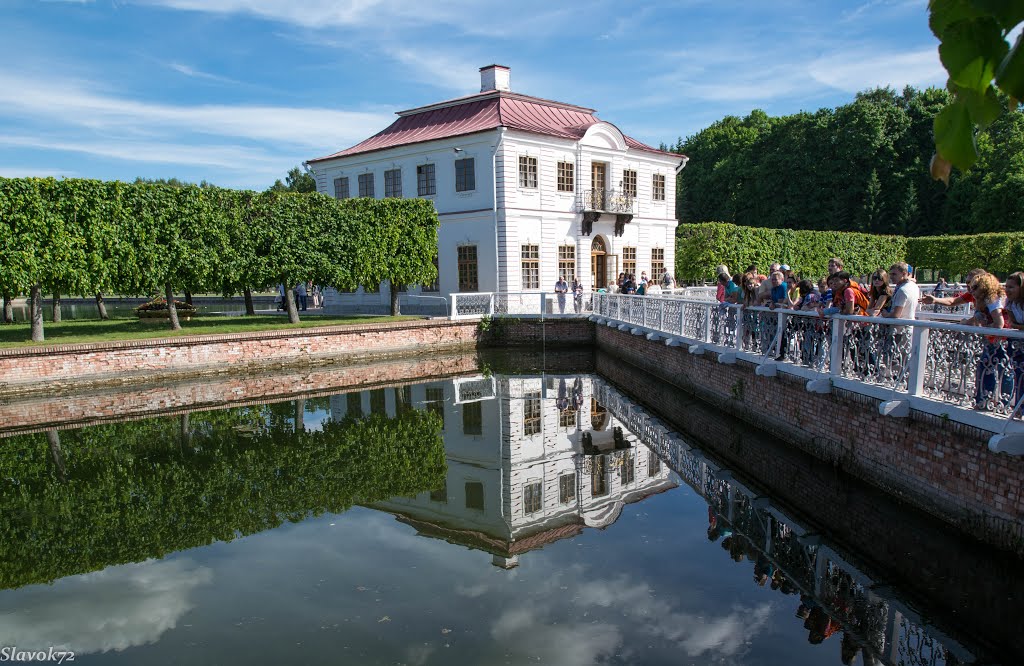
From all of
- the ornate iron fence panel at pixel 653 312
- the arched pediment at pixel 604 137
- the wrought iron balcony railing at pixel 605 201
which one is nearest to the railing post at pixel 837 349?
the ornate iron fence panel at pixel 653 312

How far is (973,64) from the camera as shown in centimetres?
116

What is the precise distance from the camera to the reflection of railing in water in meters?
4.94

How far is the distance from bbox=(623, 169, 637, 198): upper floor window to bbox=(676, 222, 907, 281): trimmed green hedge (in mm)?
3420

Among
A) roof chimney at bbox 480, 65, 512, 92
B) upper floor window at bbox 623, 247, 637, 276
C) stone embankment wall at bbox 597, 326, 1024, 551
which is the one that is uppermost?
roof chimney at bbox 480, 65, 512, 92

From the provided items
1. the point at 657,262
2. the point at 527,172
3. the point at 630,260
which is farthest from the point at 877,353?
the point at 657,262

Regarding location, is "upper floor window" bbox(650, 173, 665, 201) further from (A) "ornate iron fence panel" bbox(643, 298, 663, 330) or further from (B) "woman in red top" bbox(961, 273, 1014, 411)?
(B) "woman in red top" bbox(961, 273, 1014, 411)

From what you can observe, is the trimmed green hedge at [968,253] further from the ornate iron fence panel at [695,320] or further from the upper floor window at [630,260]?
the ornate iron fence panel at [695,320]

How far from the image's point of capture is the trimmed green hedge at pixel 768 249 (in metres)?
29.9

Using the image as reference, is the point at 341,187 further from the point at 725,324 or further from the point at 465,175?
the point at 725,324

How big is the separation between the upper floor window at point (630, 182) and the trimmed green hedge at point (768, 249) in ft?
11.2

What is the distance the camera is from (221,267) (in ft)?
67.6

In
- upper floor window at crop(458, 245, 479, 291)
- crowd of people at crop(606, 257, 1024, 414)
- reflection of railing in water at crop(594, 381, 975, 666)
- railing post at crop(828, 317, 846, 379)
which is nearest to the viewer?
reflection of railing in water at crop(594, 381, 975, 666)

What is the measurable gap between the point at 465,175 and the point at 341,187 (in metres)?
7.13

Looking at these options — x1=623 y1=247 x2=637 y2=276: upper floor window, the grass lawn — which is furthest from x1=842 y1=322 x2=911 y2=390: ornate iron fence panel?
x1=623 y1=247 x2=637 y2=276: upper floor window
